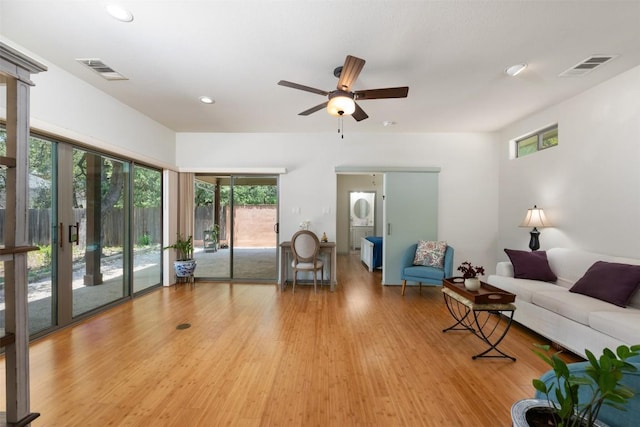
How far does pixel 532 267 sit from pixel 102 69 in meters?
5.51

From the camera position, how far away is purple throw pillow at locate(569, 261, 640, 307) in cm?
238

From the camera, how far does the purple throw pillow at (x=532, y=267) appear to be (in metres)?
3.31

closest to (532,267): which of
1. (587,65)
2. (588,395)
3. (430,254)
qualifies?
(430,254)

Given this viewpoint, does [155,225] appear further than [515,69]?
Yes

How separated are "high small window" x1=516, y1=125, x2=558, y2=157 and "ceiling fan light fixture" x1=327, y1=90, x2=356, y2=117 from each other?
323 cm

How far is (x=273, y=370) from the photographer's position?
2229 millimetres

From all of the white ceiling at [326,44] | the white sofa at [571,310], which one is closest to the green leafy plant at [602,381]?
the white sofa at [571,310]

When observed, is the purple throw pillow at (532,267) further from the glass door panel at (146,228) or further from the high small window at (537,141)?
the glass door panel at (146,228)

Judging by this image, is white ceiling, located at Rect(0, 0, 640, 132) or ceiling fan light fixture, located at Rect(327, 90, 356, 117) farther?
ceiling fan light fixture, located at Rect(327, 90, 356, 117)

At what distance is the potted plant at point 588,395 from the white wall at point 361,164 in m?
3.97

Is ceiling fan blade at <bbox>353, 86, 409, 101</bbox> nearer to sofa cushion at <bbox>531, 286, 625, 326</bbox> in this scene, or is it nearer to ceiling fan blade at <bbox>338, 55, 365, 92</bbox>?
ceiling fan blade at <bbox>338, 55, 365, 92</bbox>

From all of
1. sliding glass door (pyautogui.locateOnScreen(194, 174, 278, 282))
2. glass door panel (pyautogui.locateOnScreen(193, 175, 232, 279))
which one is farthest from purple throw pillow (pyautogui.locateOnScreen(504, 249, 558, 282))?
glass door panel (pyautogui.locateOnScreen(193, 175, 232, 279))

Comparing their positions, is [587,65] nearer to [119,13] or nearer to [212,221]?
[119,13]

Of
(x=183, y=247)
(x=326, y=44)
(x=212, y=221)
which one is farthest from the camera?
(x=212, y=221)
